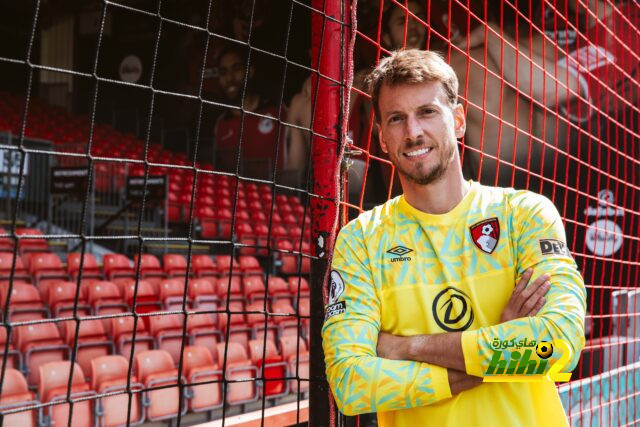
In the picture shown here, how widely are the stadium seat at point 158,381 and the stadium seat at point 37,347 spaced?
580mm

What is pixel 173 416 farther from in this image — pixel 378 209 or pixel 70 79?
pixel 70 79

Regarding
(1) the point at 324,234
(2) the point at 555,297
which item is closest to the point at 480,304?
(2) the point at 555,297

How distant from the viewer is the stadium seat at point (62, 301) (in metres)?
4.92

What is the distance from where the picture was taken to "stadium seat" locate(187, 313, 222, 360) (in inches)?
195

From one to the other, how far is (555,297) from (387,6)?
993cm

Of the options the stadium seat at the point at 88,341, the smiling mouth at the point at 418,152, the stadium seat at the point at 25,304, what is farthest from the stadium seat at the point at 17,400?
the smiling mouth at the point at 418,152

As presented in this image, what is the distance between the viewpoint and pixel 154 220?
8.97 meters

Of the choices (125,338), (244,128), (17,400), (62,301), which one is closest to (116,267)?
(62,301)

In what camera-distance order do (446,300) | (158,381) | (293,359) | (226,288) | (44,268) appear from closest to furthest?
(446,300) → (158,381) → (293,359) → (44,268) → (226,288)

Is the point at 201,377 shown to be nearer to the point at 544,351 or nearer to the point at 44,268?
the point at 44,268

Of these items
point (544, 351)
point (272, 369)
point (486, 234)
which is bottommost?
point (272, 369)

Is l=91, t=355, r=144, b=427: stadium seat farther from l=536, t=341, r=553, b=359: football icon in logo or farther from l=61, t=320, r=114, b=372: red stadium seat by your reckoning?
l=536, t=341, r=553, b=359: football icon in logo

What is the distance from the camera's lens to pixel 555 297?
1286 mm

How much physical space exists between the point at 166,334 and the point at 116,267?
69.8 inches
